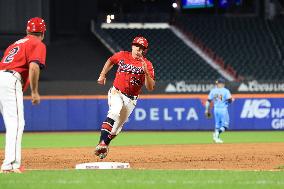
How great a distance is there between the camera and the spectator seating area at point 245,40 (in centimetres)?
2991

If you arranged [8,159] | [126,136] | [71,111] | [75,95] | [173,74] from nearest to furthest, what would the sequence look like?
[8,159] → [126,136] → [71,111] → [75,95] → [173,74]

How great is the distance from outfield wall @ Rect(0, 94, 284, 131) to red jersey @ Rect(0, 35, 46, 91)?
16.5 m

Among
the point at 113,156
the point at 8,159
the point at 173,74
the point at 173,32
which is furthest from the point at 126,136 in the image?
the point at 8,159

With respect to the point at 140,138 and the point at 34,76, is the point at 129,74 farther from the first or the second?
the point at 140,138

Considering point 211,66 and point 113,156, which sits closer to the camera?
point 113,156

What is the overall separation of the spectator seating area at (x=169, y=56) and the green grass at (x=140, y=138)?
4.48 metres

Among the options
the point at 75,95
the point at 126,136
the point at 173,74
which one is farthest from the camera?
the point at 173,74

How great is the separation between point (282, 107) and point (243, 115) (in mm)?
1415

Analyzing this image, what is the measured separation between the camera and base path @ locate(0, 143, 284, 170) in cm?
1259

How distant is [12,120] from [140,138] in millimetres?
13454

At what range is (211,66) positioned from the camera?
3011 cm

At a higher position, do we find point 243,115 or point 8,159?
point 8,159

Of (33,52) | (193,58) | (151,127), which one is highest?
(33,52)

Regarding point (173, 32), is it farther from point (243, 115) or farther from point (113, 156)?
point (113, 156)
